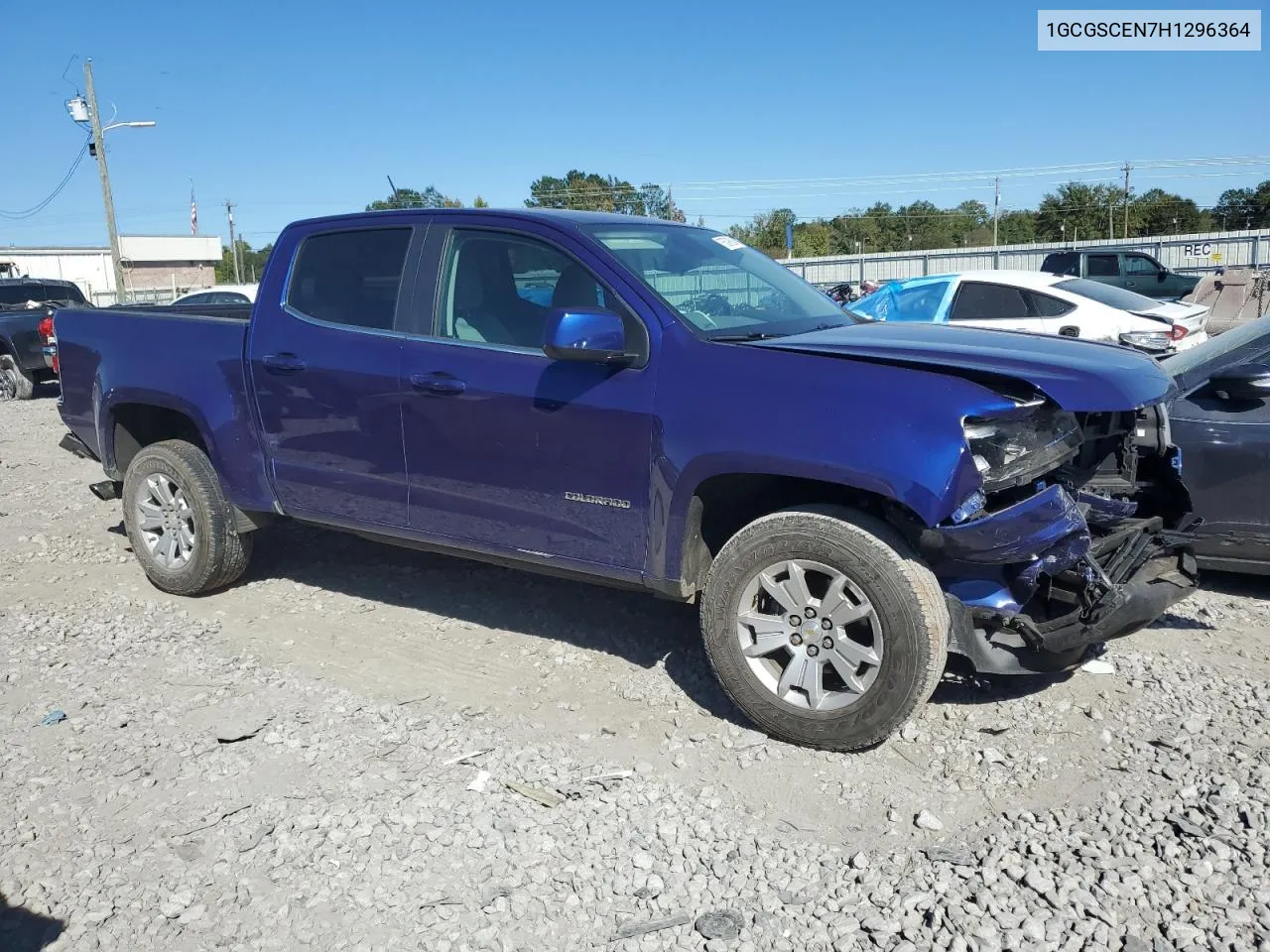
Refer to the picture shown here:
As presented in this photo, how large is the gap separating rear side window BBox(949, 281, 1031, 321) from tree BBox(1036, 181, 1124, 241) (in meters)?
67.4

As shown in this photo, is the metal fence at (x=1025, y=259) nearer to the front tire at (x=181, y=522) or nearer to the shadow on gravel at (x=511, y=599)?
the shadow on gravel at (x=511, y=599)

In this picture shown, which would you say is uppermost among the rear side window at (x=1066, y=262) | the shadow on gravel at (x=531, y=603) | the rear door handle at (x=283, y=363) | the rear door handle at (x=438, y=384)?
the rear side window at (x=1066, y=262)

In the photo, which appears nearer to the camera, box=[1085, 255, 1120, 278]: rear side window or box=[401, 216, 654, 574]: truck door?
box=[401, 216, 654, 574]: truck door

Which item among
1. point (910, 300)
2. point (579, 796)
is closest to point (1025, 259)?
point (910, 300)

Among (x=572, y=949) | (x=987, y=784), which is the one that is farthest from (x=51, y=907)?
(x=987, y=784)

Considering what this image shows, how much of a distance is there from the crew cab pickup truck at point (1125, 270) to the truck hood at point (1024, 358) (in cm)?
1955

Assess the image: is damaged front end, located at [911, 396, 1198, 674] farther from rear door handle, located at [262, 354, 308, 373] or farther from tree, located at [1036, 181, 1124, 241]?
tree, located at [1036, 181, 1124, 241]

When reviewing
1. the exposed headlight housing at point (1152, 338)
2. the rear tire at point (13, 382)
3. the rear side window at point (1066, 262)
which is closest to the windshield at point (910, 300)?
the exposed headlight housing at point (1152, 338)

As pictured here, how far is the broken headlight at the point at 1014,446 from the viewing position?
3.45 m

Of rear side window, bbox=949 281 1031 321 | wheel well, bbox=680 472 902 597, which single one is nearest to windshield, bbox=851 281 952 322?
rear side window, bbox=949 281 1031 321

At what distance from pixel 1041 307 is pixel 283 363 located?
321 inches

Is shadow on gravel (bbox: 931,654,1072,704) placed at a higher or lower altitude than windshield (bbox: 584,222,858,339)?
lower

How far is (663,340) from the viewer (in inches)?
155

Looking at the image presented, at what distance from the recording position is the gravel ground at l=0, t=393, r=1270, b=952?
114 inches
